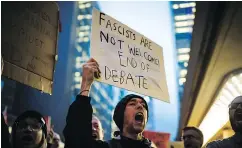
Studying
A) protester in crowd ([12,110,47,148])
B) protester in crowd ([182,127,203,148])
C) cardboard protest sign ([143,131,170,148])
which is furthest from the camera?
cardboard protest sign ([143,131,170,148])

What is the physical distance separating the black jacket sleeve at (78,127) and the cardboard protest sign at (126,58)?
1.01 ft

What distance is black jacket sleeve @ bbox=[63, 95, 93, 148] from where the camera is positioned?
210cm

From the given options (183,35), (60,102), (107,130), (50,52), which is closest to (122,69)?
(50,52)

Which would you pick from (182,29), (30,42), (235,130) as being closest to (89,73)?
(30,42)

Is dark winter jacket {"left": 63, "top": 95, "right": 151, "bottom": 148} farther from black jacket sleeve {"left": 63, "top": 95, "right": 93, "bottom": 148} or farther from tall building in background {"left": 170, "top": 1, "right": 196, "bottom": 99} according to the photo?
tall building in background {"left": 170, "top": 1, "right": 196, "bottom": 99}

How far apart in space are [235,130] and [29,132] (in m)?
1.61

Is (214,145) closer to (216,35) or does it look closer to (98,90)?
(216,35)

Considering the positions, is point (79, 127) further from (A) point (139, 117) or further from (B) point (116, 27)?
(B) point (116, 27)

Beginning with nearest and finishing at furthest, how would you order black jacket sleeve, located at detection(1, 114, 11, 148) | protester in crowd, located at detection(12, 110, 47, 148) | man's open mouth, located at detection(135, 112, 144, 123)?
1. black jacket sleeve, located at detection(1, 114, 11, 148)
2. man's open mouth, located at detection(135, 112, 144, 123)
3. protester in crowd, located at detection(12, 110, 47, 148)

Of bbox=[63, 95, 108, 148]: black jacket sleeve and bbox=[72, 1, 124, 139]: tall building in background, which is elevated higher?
bbox=[72, 1, 124, 139]: tall building in background

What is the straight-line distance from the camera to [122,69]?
2613 millimetres

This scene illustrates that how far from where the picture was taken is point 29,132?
2.65 m

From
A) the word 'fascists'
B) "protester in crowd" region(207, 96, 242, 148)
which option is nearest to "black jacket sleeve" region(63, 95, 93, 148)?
the word 'fascists'

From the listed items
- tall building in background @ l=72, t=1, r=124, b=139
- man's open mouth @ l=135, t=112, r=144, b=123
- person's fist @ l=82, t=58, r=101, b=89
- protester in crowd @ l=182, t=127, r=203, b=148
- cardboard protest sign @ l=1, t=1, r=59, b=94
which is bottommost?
protester in crowd @ l=182, t=127, r=203, b=148
